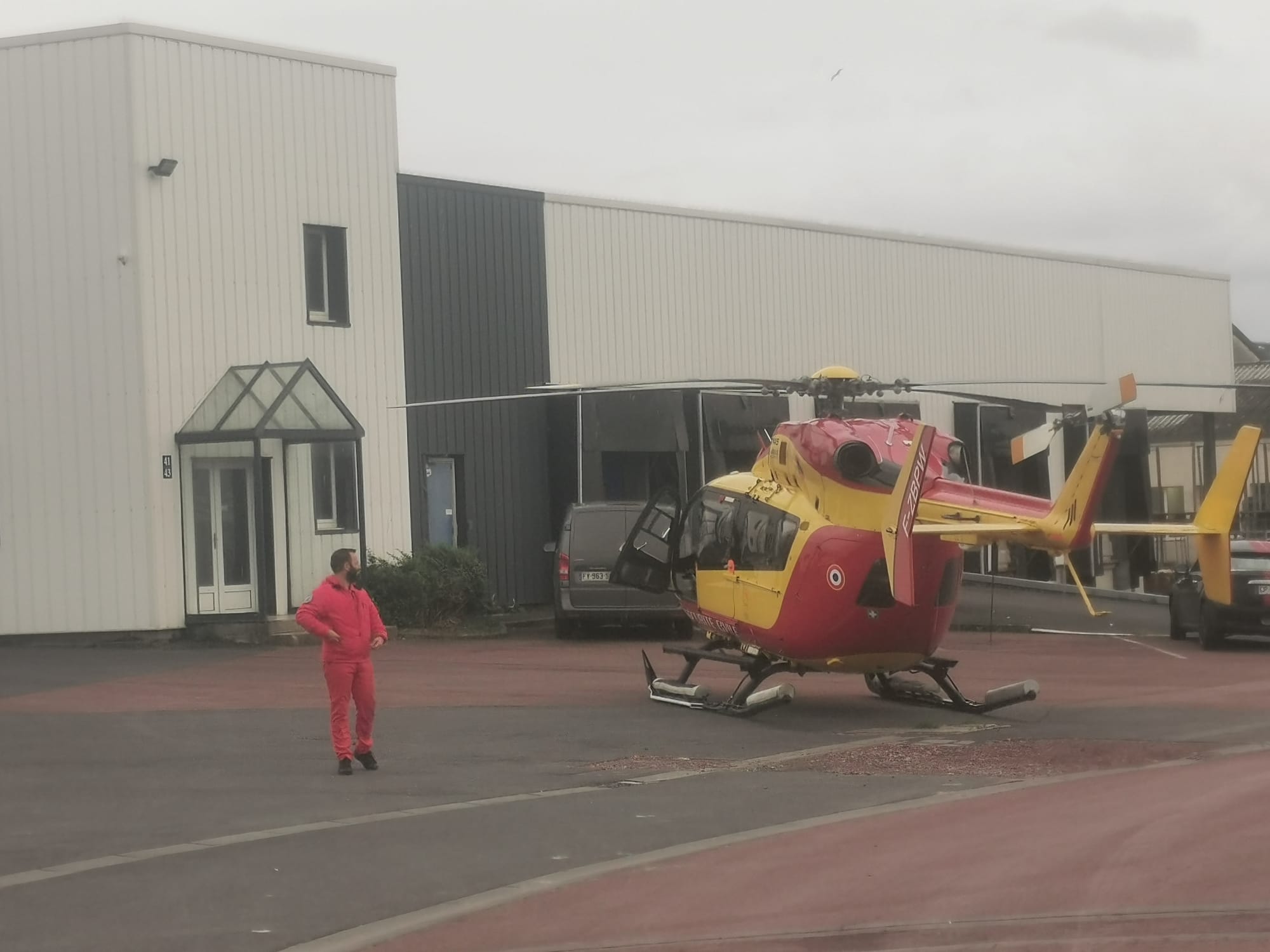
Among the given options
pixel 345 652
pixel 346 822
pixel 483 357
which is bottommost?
pixel 346 822

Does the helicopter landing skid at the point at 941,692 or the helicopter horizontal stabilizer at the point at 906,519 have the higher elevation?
the helicopter horizontal stabilizer at the point at 906,519

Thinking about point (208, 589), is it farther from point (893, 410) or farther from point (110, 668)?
point (893, 410)

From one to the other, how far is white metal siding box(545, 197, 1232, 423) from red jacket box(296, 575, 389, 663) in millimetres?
18627

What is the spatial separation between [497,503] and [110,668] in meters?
10.3

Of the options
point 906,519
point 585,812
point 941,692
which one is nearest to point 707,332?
point 941,692

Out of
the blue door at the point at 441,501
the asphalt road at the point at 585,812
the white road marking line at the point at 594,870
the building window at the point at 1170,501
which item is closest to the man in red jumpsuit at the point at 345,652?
the asphalt road at the point at 585,812

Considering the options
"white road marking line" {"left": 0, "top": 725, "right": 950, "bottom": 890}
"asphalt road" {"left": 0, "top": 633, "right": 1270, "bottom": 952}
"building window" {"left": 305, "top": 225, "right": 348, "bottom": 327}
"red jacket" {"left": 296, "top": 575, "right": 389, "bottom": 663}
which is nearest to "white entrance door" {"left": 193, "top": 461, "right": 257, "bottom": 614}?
"building window" {"left": 305, "top": 225, "right": 348, "bottom": 327}

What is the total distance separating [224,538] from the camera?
25.5 meters

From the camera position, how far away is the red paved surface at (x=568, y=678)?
17.5 m

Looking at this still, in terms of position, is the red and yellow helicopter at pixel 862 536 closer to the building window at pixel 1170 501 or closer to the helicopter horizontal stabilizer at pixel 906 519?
the helicopter horizontal stabilizer at pixel 906 519

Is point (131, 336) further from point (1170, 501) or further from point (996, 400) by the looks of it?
point (1170, 501)

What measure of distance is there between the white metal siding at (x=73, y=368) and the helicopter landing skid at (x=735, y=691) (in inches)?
408

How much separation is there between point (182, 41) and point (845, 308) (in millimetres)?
16118

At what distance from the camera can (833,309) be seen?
36.5m
